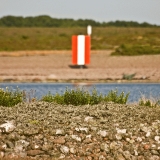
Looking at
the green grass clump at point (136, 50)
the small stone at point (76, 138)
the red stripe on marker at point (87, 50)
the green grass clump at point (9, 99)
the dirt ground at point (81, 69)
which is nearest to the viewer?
the small stone at point (76, 138)

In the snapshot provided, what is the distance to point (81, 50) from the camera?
117ft

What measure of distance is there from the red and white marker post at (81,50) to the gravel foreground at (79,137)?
2226 cm

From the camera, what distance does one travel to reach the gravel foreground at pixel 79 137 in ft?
40.4

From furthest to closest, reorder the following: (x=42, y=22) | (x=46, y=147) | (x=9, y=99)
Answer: (x=42, y=22) < (x=9, y=99) < (x=46, y=147)

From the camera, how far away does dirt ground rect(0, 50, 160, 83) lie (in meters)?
32.1

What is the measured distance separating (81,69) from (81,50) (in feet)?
3.92

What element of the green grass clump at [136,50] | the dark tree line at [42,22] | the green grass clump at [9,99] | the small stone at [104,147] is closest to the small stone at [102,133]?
the small stone at [104,147]

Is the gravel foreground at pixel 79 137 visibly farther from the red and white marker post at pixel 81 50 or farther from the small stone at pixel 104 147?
the red and white marker post at pixel 81 50

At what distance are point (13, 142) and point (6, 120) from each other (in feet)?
2.10

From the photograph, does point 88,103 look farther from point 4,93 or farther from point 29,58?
point 29,58

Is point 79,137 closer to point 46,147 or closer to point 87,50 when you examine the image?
point 46,147

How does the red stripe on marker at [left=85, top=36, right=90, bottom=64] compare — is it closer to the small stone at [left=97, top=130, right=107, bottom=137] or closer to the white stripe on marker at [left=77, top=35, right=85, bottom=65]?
the white stripe on marker at [left=77, top=35, right=85, bottom=65]

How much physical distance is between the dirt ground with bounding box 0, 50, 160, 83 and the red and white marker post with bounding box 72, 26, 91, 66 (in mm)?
428

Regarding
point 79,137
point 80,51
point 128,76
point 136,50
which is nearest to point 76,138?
point 79,137
